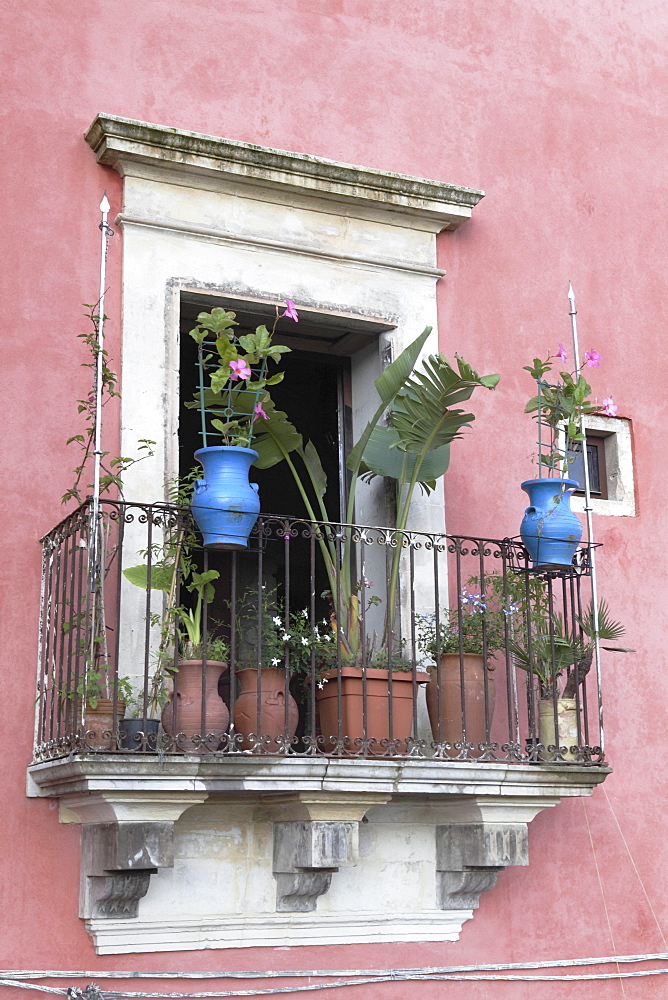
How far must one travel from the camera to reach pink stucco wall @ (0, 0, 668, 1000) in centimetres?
615

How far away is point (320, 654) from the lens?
244 inches

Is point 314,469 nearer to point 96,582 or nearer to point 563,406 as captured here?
point 563,406

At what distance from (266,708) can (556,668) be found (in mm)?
1496

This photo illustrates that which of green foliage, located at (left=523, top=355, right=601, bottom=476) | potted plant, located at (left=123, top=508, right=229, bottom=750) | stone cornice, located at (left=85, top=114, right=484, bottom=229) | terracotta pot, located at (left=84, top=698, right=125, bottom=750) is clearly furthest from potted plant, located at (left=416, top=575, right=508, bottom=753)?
stone cornice, located at (left=85, top=114, right=484, bottom=229)

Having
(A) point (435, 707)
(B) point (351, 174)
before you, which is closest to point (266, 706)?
(A) point (435, 707)

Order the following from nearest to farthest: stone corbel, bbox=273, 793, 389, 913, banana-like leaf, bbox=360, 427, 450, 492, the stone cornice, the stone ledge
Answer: the stone ledge
stone corbel, bbox=273, 793, 389, 913
the stone cornice
banana-like leaf, bbox=360, 427, 450, 492

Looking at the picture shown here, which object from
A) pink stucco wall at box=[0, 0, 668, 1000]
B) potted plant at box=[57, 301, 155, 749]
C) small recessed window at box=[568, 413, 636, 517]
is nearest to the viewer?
potted plant at box=[57, 301, 155, 749]

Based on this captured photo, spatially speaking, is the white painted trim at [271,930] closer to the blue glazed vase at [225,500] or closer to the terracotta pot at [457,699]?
the terracotta pot at [457,699]

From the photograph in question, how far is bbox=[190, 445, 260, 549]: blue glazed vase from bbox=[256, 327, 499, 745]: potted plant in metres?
0.55

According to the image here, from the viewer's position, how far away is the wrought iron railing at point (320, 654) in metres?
→ 5.66

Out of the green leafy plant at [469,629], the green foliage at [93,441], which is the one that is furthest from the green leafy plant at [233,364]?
the green leafy plant at [469,629]

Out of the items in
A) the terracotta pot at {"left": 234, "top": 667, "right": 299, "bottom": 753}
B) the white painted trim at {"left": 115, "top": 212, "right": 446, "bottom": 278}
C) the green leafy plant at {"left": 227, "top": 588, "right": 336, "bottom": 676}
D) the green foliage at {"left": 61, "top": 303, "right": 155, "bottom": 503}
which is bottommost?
the terracotta pot at {"left": 234, "top": 667, "right": 299, "bottom": 753}

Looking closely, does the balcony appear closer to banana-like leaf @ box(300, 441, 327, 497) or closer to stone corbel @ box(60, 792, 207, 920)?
stone corbel @ box(60, 792, 207, 920)

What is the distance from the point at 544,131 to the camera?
7.95 m
